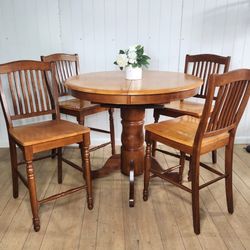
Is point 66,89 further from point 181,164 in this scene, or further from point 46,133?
point 181,164

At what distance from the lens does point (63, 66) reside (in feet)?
8.66

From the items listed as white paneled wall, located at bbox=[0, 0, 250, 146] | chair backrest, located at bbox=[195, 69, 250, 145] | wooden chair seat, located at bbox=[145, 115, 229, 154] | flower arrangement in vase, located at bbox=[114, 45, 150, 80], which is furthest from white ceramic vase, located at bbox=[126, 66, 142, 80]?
white paneled wall, located at bbox=[0, 0, 250, 146]

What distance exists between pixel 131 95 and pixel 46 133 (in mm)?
608

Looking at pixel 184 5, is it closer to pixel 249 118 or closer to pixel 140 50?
pixel 140 50

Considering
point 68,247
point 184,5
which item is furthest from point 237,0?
point 68,247

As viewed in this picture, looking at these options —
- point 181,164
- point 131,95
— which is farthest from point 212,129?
point 181,164

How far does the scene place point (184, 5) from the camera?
2729 mm

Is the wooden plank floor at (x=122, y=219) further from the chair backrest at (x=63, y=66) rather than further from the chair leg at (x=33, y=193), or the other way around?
the chair backrest at (x=63, y=66)

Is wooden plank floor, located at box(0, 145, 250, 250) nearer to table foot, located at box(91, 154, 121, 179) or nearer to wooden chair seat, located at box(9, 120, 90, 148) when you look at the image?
table foot, located at box(91, 154, 121, 179)

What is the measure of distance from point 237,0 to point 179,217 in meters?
2.20

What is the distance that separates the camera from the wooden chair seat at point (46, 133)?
1.67 m

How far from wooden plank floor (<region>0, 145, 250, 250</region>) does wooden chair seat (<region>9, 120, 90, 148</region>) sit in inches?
21.2

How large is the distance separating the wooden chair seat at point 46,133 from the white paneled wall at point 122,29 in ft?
3.78

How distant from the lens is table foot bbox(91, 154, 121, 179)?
233 cm
